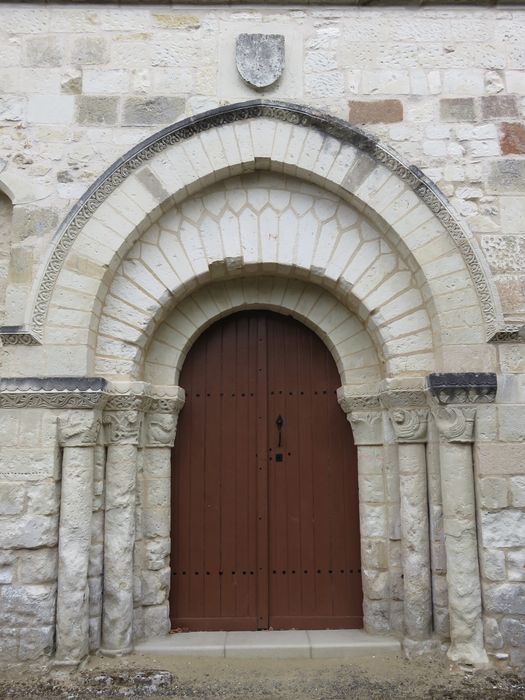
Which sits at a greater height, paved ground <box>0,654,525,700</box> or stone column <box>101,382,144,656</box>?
stone column <box>101,382,144,656</box>

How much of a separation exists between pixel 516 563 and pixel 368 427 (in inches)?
51.4

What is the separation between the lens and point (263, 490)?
448cm

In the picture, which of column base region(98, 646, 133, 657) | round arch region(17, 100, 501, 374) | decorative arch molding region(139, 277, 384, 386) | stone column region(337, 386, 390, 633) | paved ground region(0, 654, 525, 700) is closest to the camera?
paved ground region(0, 654, 525, 700)

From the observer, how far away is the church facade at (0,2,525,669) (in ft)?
12.5

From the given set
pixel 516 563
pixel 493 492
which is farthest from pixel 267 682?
pixel 493 492

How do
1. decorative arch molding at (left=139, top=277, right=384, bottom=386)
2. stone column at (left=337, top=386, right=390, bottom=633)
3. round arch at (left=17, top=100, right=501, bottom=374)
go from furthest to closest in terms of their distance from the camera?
decorative arch molding at (left=139, top=277, right=384, bottom=386) < stone column at (left=337, top=386, right=390, bottom=633) < round arch at (left=17, top=100, right=501, bottom=374)

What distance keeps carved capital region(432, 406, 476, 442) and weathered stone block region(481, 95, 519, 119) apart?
6.96ft

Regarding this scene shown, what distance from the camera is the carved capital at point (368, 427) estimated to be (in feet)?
14.3

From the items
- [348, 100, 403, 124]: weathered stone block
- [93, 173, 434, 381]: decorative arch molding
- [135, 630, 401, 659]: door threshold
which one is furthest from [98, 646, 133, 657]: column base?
[348, 100, 403, 124]: weathered stone block

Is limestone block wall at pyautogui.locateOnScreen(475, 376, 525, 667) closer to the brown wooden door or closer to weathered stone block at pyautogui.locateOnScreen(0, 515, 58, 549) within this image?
the brown wooden door

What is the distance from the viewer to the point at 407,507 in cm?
403

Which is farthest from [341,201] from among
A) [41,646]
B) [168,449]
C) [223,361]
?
[41,646]

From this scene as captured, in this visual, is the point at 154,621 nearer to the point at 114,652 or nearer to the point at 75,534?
the point at 114,652

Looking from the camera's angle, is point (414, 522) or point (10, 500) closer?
point (10, 500)
